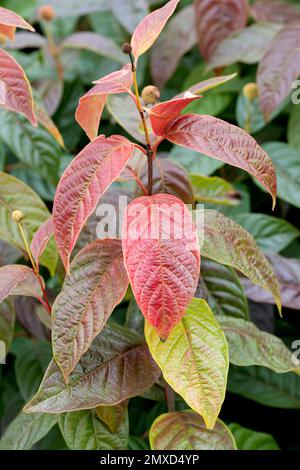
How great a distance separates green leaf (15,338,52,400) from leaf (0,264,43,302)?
0.34 meters

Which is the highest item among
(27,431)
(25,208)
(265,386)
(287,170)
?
(25,208)

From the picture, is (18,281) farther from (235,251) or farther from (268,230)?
(268,230)

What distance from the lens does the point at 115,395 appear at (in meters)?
0.83

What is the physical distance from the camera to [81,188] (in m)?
0.74

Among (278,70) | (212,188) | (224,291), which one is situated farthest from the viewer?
(278,70)

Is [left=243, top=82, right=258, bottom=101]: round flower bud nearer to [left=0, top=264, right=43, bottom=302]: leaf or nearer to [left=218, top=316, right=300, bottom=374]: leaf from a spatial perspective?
[left=218, top=316, right=300, bottom=374]: leaf

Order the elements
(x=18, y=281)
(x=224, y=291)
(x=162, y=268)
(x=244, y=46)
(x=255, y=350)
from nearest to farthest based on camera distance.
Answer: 1. (x=162, y=268)
2. (x=18, y=281)
3. (x=255, y=350)
4. (x=224, y=291)
5. (x=244, y=46)

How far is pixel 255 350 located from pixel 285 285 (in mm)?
196

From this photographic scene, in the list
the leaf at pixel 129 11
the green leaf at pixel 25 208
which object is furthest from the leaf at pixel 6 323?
the leaf at pixel 129 11

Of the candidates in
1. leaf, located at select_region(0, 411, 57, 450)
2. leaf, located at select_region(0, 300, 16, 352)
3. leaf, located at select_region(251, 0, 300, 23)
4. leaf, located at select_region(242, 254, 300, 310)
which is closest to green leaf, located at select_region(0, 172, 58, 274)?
leaf, located at select_region(0, 300, 16, 352)

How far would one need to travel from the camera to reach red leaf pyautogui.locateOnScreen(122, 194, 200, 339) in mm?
714

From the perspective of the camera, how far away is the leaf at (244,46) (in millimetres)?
1409

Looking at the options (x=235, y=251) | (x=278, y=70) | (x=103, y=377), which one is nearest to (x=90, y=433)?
(x=103, y=377)

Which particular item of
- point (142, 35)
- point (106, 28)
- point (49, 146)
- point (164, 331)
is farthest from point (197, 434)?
point (106, 28)
